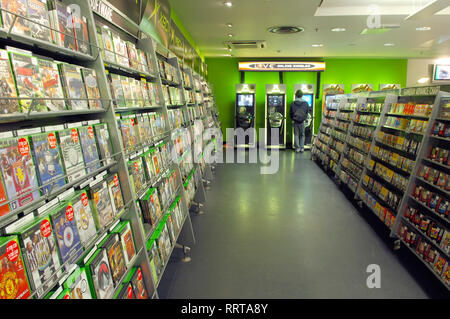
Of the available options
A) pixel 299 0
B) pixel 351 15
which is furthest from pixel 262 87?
pixel 299 0

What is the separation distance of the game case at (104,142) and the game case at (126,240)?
1.41ft

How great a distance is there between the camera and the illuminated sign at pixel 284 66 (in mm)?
10680

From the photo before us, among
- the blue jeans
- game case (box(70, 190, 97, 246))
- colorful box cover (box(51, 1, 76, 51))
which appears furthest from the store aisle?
the blue jeans

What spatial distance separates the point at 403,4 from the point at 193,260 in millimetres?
6006

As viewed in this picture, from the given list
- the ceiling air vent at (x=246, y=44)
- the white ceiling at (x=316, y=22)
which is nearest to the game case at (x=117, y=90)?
the white ceiling at (x=316, y=22)

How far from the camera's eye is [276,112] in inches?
405

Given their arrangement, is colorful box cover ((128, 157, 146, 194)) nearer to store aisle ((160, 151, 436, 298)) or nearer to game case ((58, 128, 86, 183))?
game case ((58, 128, 86, 183))

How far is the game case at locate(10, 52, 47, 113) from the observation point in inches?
49.2

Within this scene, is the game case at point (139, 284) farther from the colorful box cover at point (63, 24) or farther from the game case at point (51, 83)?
the colorful box cover at point (63, 24)

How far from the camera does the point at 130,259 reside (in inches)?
78.2

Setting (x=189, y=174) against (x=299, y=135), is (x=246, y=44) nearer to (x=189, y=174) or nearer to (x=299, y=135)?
(x=299, y=135)

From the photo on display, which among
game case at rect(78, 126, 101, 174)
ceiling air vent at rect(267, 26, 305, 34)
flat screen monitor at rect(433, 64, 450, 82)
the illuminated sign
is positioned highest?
ceiling air vent at rect(267, 26, 305, 34)

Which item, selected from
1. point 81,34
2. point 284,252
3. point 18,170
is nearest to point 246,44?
point 284,252

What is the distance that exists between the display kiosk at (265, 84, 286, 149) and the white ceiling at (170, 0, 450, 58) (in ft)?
4.95
